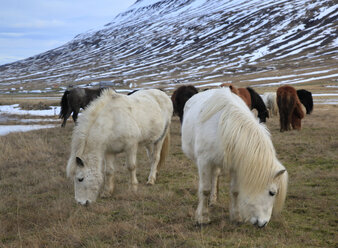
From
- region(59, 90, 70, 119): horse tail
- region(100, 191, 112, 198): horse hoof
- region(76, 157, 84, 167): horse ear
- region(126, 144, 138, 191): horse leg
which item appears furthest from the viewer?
region(59, 90, 70, 119): horse tail

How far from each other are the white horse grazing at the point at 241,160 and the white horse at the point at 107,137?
2.03 metres

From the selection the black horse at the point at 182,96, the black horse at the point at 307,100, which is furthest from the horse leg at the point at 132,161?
the black horse at the point at 307,100

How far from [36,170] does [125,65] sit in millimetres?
109215

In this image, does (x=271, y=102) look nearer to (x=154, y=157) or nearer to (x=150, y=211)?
(x=154, y=157)

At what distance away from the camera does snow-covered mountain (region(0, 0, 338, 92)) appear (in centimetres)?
8125

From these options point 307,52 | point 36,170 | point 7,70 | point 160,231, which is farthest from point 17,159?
point 7,70

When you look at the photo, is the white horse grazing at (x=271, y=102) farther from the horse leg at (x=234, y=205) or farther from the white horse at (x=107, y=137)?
the horse leg at (x=234, y=205)

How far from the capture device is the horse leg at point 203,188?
4514mm

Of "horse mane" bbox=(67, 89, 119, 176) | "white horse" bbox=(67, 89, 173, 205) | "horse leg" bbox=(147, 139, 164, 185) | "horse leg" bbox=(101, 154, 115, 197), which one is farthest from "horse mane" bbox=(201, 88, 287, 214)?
"horse leg" bbox=(147, 139, 164, 185)

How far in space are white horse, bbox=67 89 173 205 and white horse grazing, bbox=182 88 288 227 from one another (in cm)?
203

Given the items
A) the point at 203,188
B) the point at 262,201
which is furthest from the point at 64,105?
the point at 262,201

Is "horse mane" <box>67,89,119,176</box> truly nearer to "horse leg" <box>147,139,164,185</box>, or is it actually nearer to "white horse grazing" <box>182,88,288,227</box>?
"horse leg" <box>147,139,164,185</box>

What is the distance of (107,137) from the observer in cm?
602

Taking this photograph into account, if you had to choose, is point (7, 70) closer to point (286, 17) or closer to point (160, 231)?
point (286, 17)
